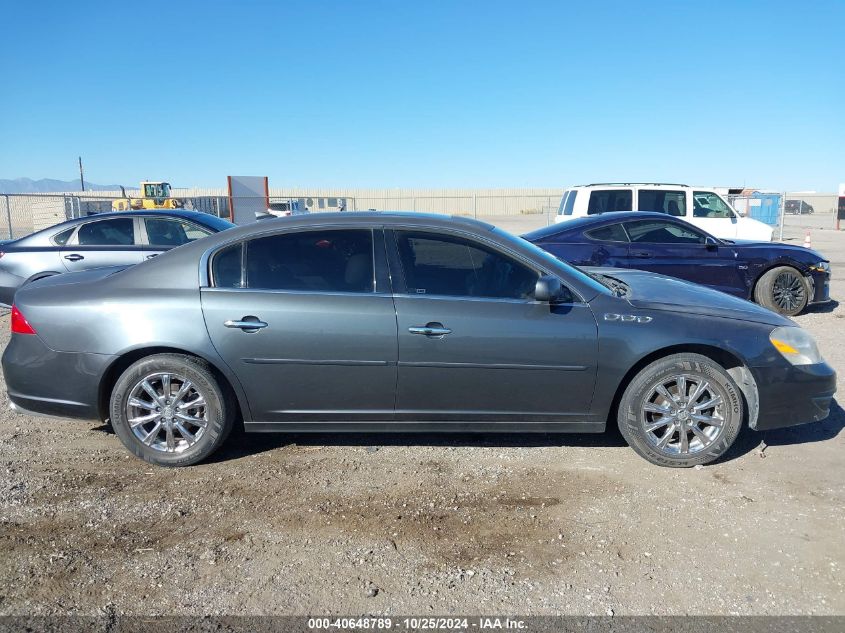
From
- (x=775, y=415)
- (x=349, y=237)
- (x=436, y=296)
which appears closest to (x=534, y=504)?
(x=436, y=296)

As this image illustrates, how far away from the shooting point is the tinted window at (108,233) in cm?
831

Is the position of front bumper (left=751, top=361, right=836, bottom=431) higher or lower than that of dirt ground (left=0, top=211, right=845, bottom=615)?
higher

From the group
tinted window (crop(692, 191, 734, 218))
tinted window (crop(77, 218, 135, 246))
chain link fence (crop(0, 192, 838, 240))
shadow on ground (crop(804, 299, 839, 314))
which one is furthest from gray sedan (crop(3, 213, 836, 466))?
tinted window (crop(692, 191, 734, 218))

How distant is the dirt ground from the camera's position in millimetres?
2812

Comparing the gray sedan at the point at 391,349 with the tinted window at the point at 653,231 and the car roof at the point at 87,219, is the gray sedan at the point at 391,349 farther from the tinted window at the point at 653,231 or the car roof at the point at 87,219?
the car roof at the point at 87,219

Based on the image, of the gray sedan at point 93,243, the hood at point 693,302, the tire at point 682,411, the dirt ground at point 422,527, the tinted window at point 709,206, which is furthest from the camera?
the tinted window at point 709,206

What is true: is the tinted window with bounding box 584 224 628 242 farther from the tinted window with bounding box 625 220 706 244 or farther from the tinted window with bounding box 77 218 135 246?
the tinted window with bounding box 77 218 135 246

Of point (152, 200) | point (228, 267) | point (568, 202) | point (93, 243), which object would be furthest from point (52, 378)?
point (152, 200)

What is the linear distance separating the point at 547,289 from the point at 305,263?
152 cm

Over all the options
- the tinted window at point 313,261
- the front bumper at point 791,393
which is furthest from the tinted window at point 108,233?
the front bumper at point 791,393

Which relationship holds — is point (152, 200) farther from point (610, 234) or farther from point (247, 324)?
point (247, 324)

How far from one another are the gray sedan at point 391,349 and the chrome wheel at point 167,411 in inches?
0.4

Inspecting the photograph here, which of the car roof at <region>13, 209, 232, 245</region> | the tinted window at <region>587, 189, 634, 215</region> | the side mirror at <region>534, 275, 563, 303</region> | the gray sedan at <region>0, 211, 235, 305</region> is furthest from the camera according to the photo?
the tinted window at <region>587, 189, 634, 215</region>

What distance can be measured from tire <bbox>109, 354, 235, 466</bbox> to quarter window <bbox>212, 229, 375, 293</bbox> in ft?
2.02
